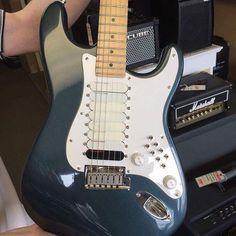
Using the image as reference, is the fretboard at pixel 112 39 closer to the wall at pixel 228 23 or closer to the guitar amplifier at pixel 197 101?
the guitar amplifier at pixel 197 101

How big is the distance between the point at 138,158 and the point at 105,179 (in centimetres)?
9

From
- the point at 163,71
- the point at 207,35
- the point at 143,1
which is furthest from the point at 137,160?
the point at 143,1

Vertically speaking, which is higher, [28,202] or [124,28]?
[124,28]

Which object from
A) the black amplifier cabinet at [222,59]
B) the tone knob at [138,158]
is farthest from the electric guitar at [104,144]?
the black amplifier cabinet at [222,59]

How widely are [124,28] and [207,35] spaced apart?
82 cm

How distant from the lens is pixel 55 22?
28.7 inches

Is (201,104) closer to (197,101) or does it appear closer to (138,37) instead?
(197,101)

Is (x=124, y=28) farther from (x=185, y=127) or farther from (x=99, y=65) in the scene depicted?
(x=185, y=127)

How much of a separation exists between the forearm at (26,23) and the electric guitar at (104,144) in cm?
13

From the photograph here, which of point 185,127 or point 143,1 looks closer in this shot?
point 185,127

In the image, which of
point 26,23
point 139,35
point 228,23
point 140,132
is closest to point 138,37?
point 139,35

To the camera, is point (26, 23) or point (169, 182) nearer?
point (169, 182)

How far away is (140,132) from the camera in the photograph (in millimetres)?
741

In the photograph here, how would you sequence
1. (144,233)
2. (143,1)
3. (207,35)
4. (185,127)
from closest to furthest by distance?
(144,233)
(185,127)
(207,35)
(143,1)
